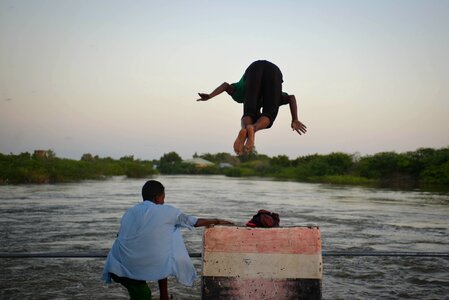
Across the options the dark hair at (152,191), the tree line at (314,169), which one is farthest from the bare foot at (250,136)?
the tree line at (314,169)

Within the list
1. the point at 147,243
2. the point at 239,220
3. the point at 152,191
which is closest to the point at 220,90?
the point at 152,191

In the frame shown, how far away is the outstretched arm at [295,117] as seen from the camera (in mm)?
4523

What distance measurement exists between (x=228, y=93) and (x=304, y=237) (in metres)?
1.68

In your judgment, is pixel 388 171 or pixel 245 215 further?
pixel 388 171

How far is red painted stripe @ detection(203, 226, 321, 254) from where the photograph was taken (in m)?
3.29

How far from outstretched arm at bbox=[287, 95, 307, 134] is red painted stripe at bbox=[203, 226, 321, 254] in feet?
4.83

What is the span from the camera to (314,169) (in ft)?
233

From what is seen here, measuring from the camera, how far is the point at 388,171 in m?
56.4

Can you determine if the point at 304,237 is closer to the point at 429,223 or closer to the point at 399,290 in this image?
the point at 399,290

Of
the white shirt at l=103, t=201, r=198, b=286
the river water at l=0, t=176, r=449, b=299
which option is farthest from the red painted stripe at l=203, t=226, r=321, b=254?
the river water at l=0, t=176, r=449, b=299

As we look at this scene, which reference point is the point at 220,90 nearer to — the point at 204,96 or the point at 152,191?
the point at 204,96

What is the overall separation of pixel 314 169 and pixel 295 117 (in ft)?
222

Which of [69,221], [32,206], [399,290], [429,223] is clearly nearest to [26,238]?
[69,221]

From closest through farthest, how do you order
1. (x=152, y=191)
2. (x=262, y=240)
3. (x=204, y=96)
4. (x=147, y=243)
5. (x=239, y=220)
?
(x=262, y=240), (x=147, y=243), (x=152, y=191), (x=204, y=96), (x=239, y=220)
